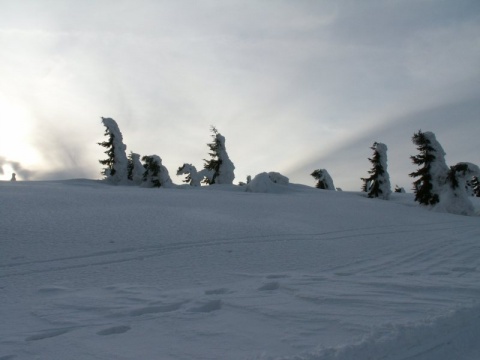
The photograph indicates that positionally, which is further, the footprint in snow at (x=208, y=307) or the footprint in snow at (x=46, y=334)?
the footprint in snow at (x=208, y=307)

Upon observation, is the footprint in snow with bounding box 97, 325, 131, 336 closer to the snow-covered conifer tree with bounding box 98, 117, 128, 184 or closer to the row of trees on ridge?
the row of trees on ridge

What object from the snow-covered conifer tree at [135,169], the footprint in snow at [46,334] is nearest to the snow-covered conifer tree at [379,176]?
the snow-covered conifer tree at [135,169]

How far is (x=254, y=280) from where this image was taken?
654 centimetres

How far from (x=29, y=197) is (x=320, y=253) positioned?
10.5m

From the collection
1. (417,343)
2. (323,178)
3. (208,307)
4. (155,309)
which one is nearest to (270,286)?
(208,307)

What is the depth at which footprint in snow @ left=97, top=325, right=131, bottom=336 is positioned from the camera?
4.11m

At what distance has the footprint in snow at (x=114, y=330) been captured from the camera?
411 centimetres

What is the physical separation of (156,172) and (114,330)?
30.5 m

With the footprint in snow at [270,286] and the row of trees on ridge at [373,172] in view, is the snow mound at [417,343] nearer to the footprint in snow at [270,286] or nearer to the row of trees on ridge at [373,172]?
the footprint in snow at [270,286]

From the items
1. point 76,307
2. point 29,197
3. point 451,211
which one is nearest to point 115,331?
point 76,307

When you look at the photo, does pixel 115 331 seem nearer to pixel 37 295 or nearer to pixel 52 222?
pixel 37 295

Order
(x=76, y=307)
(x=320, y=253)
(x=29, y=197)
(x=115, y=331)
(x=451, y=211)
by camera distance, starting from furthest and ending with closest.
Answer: (x=451, y=211), (x=29, y=197), (x=320, y=253), (x=76, y=307), (x=115, y=331)

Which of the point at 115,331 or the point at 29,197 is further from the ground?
the point at 29,197

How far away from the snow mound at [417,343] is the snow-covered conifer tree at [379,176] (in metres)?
29.0
